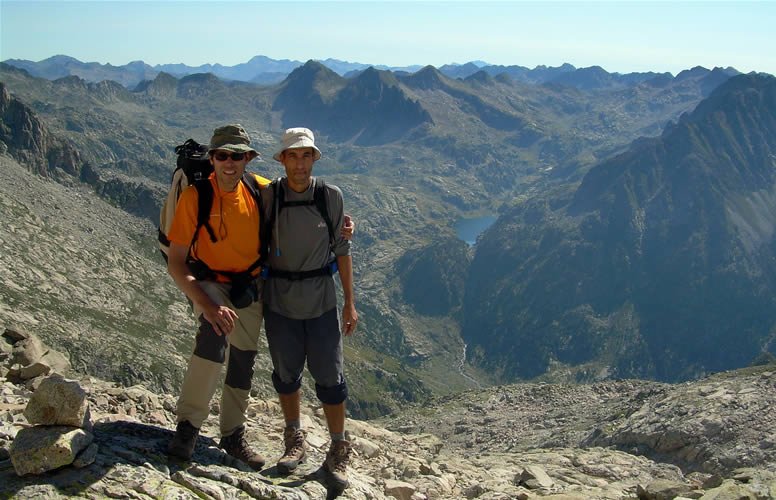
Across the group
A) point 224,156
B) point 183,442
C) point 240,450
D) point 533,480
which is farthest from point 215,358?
point 533,480

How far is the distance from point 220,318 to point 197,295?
0.56 meters

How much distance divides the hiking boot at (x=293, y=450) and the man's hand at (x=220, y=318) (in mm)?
3446

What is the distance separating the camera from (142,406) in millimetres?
18047

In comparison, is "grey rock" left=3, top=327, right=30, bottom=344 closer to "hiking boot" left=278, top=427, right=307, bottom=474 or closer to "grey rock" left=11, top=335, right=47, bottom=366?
"grey rock" left=11, top=335, right=47, bottom=366

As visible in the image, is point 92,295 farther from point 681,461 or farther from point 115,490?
point 115,490

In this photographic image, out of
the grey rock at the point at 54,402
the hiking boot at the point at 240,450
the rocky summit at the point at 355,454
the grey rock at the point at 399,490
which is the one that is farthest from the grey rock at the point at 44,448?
the grey rock at the point at 399,490

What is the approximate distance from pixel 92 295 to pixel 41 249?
15.9 metres

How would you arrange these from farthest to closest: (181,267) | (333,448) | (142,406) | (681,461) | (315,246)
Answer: (681,461) < (142,406) < (333,448) < (315,246) < (181,267)

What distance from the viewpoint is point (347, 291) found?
1295 centimetres

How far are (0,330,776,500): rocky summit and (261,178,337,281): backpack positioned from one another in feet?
12.2

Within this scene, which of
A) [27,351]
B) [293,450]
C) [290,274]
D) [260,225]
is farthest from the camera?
[27,351]

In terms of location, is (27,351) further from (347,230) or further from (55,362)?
(347,230)

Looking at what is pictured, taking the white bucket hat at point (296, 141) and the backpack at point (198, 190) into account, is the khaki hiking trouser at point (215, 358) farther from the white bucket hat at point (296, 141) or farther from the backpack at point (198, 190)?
the white bucket hat at point (296, 141)

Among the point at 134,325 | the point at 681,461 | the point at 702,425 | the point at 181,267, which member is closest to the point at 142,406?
the point at 181,267
